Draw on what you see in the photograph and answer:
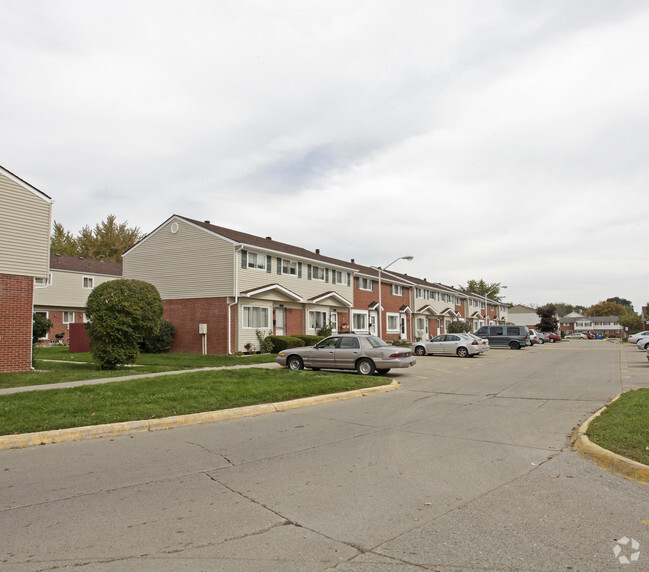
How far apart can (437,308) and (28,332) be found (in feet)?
162

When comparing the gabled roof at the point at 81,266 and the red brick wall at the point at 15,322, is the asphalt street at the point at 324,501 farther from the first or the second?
the gabled roof at the point at 81,266

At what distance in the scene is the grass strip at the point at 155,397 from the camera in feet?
29.5

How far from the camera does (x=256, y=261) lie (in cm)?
2978

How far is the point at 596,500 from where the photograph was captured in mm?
5152

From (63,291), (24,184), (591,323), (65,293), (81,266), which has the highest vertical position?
(81,266)

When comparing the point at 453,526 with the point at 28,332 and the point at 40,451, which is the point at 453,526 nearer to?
the point at 40,451

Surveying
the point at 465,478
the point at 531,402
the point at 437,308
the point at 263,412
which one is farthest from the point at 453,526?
the point at 437,308

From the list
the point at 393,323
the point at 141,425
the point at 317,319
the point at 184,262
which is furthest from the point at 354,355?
the point at 393,323

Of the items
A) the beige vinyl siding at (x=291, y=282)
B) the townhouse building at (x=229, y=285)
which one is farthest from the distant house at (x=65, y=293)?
the beige vinyl siding at (x=291, y=282)

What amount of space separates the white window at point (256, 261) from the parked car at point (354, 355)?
1154cm

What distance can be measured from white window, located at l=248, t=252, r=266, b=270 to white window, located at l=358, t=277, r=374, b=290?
46.6 feet

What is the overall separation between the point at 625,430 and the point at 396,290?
4248cm

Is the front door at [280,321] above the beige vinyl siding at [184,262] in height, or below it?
below

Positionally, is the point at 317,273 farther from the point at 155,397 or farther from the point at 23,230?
the point at 155,397
